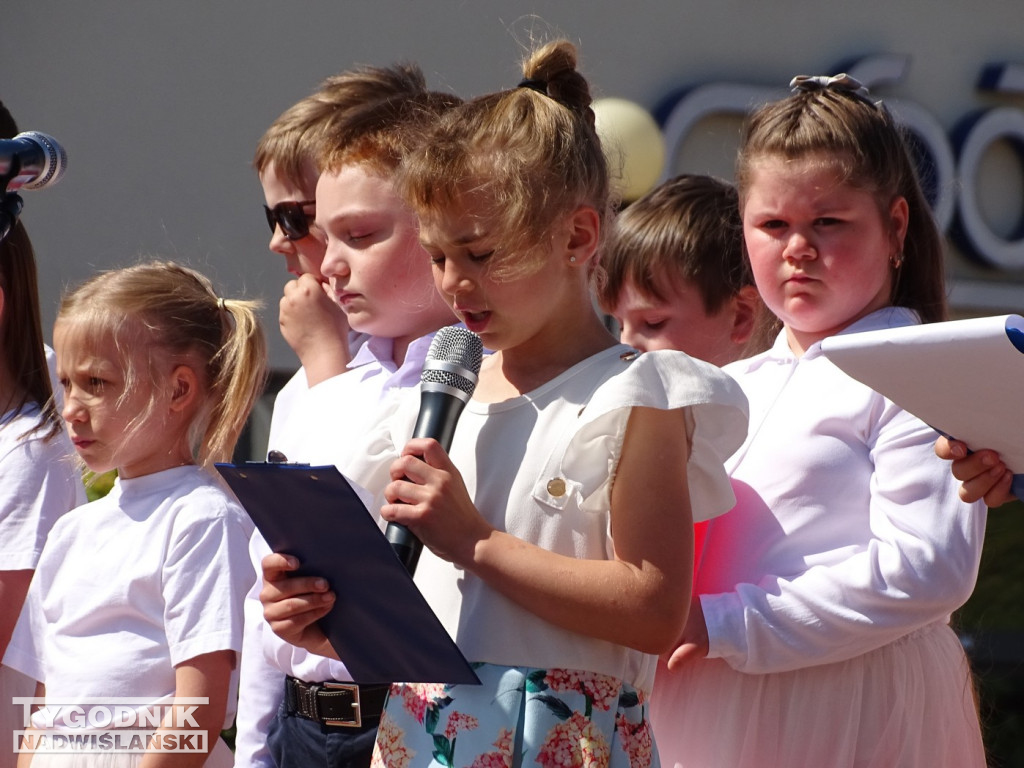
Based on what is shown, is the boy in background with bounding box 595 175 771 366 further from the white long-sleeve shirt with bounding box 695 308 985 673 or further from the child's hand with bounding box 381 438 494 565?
the child's hand with bounding box 381 438 494 565

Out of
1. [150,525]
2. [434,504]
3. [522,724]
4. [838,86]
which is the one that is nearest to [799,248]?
[838,86]

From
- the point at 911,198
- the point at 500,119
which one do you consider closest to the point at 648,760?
the point at 500,119

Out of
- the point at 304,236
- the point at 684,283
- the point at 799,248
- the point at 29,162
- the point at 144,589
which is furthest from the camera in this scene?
the point at 304,236

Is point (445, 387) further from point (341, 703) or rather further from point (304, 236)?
point (304, 236)

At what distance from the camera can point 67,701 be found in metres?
2.96

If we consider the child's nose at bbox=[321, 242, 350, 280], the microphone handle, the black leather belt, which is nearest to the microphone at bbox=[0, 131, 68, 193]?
the child's nose at bbox=[321, 242, 350, 280]

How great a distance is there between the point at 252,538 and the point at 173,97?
16.5 feet

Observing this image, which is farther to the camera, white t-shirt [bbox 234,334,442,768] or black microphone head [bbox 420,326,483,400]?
white t-shirt [bbox 234,334,442,768]

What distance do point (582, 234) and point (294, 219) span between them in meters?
1.27

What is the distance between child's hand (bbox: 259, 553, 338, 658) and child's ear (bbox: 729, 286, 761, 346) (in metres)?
1.52

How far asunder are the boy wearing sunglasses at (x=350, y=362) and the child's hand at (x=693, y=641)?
59 cm

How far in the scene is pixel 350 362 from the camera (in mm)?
3270

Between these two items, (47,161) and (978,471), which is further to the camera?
(47,161)

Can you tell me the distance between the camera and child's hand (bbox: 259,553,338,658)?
2100 millimetres
